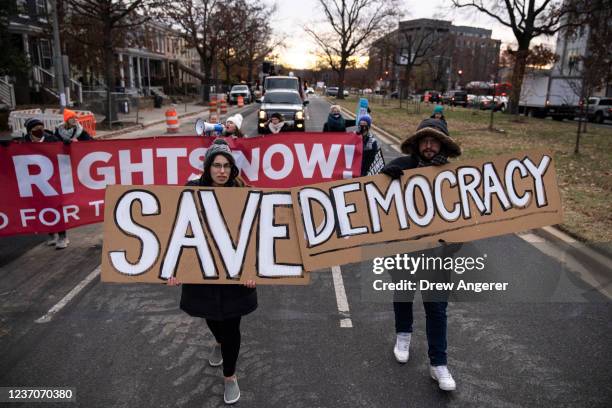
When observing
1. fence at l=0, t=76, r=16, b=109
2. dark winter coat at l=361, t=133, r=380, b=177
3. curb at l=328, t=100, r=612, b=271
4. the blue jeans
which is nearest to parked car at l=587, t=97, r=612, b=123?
curb at l=328, t=100, r=612, b=271

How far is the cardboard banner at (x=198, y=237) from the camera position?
309 centimetres

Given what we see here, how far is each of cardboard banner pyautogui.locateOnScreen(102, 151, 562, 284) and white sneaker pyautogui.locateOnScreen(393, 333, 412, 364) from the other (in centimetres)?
78

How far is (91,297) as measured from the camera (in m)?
4.82

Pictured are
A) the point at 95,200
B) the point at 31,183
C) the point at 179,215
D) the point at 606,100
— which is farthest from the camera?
the point at 606,100

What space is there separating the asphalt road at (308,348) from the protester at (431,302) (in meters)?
0.13

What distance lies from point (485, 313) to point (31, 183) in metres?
5.22

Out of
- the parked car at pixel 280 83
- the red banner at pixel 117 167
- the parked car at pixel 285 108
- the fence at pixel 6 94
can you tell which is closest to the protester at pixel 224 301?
the red banner at pixel 117 167

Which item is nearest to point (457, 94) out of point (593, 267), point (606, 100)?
point (606, 100)

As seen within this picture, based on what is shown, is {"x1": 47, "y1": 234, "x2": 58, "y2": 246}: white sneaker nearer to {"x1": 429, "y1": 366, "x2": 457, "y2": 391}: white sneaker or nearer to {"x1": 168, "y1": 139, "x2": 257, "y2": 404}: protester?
{"x1": 168, "y1": 139, "x2": 257, "y2": 404}: protester

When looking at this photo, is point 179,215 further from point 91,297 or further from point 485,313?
point 485,313

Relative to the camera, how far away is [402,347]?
3709mm

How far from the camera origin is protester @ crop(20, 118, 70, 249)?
6039 mm

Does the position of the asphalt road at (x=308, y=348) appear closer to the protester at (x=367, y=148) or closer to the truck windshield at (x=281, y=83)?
the protester at (x=367, y=148)

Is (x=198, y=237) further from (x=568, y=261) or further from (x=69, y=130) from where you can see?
(x=568, y=261)
